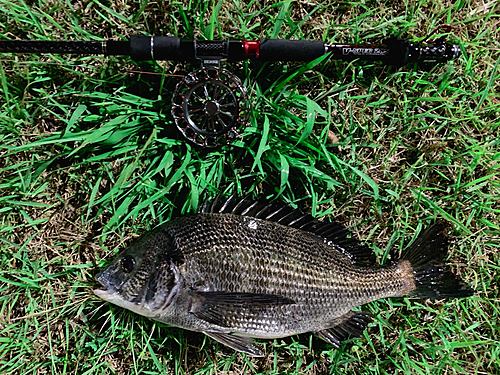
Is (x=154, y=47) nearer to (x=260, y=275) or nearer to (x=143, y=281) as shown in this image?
(x=143, y=281)

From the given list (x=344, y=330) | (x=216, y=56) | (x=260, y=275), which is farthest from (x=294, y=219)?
(x=216, y=56)

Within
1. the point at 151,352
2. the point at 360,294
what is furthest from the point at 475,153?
the point at 151,352

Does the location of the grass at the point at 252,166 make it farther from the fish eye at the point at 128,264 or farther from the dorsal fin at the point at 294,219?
the fish eye at the point at 128,264

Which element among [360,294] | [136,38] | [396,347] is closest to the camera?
[136,38]

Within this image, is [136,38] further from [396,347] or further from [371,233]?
[396,347]

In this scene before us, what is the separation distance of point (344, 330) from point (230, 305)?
0.89 m

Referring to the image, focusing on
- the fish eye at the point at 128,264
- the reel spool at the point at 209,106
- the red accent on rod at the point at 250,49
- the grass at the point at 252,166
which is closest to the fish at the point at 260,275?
the fish eye at the point at 128,264

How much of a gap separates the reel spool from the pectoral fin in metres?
1.00

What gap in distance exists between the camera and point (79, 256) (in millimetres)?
2752

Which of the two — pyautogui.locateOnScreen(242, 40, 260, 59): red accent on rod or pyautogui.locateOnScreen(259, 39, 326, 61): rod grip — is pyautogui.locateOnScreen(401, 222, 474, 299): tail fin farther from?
pyautogui.locateOnScreen(242, 40, 260, 59): red accent on rod

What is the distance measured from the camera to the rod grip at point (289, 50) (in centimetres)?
248

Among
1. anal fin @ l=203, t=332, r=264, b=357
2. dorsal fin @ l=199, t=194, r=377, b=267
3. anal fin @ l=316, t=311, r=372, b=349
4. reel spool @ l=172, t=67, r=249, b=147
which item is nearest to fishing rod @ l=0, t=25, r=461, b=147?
reel spool @ l=172, t=67, r=249, b=147

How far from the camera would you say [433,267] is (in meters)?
2.77

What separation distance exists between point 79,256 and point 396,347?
2491 mm
